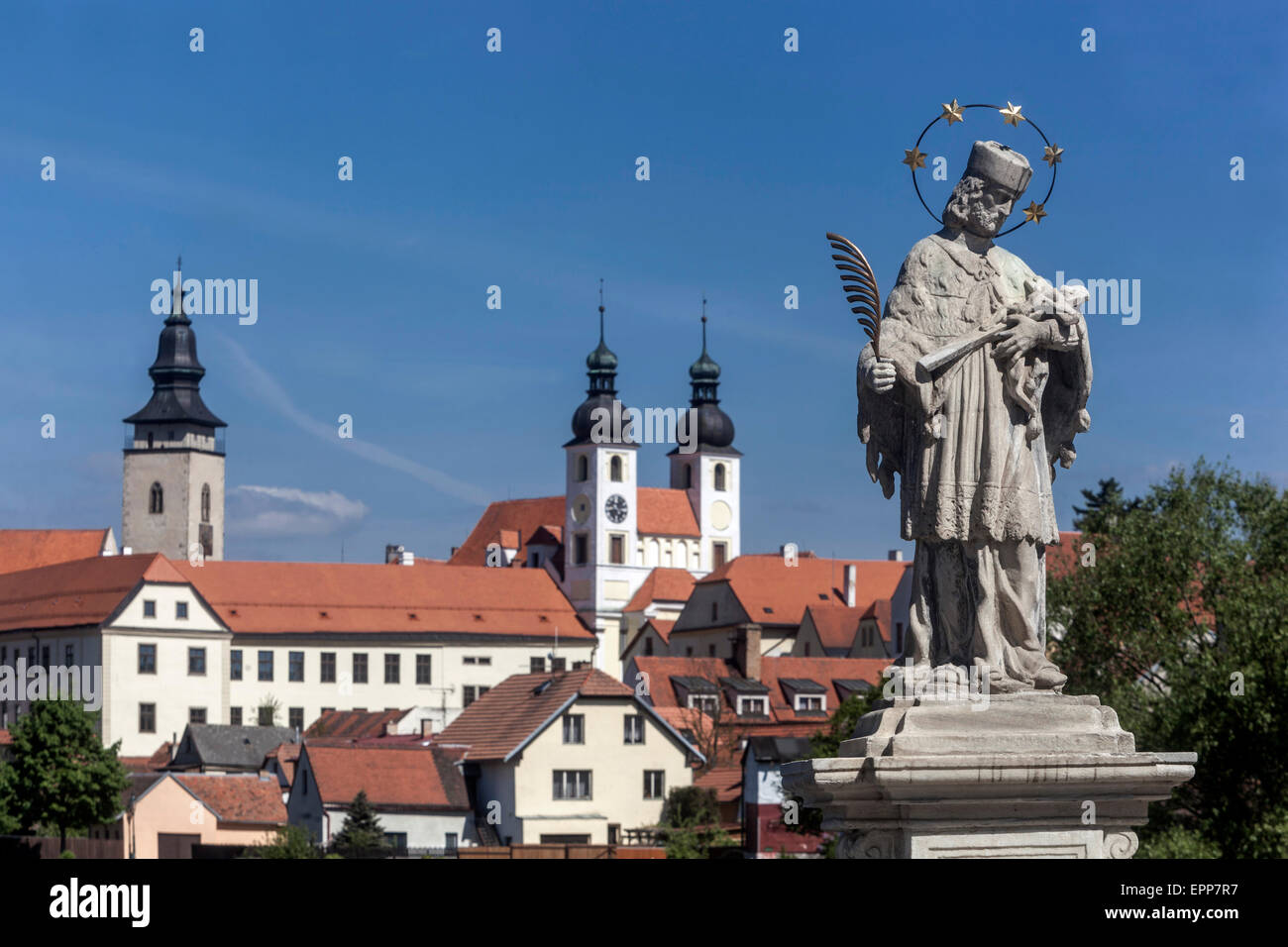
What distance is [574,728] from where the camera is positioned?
7856 cm

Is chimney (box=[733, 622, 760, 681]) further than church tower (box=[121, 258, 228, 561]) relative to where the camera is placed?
No

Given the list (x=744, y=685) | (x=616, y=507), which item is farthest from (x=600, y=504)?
(x=744, y=685)

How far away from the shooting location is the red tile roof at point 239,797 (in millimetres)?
78062

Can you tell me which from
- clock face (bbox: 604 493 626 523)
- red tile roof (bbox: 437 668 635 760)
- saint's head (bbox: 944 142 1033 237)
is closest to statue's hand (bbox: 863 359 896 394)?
saint's head (bbox: 944 142 1033 237)

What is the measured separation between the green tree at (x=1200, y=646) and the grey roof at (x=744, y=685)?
192 ft

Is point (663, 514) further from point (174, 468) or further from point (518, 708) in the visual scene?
point (518, 708)

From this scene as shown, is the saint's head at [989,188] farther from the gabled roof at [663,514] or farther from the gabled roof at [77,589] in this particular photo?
the gabled roof at [663,514]

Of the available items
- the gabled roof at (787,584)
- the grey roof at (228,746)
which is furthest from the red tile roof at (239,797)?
the gabled roof at (787,584)

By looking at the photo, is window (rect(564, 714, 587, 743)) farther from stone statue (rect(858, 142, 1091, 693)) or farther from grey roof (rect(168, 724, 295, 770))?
stone statue (rect(858, 142, 1091, 693))

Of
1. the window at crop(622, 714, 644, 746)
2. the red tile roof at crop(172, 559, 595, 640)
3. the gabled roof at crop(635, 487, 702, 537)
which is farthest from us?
the gabled roof at crop(635, 487, 702, 537)

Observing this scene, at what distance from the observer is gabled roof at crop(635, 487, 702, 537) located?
194 metres

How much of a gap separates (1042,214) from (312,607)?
149m

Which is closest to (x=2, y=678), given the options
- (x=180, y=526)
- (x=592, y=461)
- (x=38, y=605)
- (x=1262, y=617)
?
(x=38, y=605)

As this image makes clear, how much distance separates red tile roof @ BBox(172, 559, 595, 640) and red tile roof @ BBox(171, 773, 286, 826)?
68.8 metres
